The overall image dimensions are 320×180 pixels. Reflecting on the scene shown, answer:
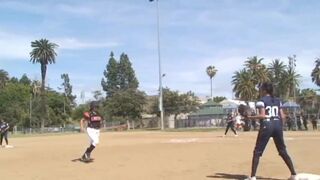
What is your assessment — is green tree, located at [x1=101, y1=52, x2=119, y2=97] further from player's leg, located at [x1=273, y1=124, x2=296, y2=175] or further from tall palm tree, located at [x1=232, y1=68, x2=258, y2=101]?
player's leg, located at [x1=273, y1=124, x2=296, y2=175]

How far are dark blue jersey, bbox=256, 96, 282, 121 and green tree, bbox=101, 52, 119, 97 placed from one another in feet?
455

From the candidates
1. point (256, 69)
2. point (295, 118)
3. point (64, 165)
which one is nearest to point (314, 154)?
point (64, 165)

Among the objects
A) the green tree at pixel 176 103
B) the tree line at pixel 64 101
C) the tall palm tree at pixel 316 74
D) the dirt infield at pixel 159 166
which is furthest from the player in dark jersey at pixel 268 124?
the tall palm tree at pixel 316 74

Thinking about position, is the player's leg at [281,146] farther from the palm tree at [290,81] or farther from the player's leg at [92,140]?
the palm tree at [290,81]

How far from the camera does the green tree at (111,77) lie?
150 metres

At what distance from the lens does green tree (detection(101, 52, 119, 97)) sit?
5901 inches

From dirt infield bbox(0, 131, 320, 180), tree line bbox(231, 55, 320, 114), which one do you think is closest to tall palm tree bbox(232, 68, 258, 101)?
tree line bbox(231, 55, 320, 114)

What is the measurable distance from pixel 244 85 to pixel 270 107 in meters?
99.3

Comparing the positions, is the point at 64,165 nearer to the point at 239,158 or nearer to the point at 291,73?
the point at 239,158

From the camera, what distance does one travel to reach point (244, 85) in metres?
109

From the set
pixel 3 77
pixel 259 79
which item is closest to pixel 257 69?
pixel 259 79

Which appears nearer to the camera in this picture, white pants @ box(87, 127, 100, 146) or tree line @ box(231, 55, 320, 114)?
white pants @ box(87, 127, 100, 146)

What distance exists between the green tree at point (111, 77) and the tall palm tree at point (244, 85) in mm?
46181

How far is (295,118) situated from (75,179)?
39.7 m
